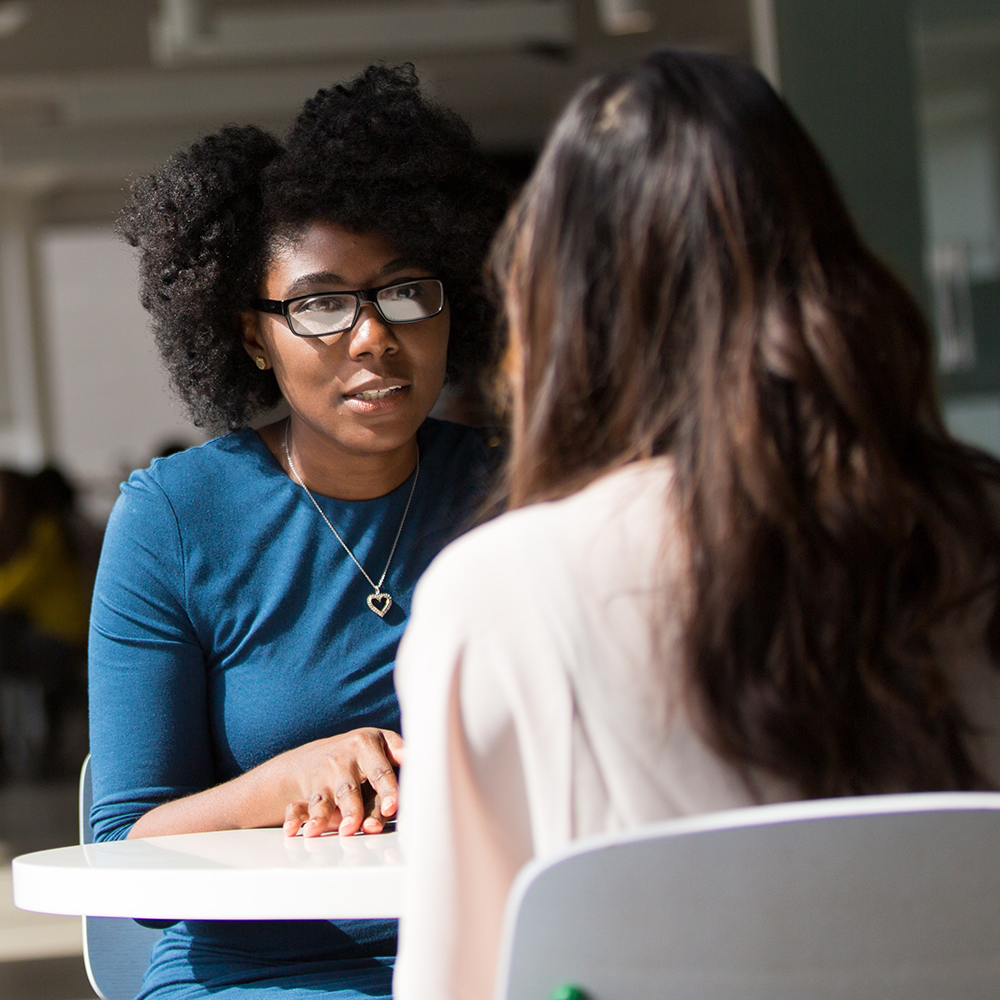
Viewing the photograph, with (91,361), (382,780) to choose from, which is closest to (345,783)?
(382,780)

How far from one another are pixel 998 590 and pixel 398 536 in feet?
3.05

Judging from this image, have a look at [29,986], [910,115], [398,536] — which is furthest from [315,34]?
[398,536]

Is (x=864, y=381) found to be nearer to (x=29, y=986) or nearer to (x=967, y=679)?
(x=967, y=679)

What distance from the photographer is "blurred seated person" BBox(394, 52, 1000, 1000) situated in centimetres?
80

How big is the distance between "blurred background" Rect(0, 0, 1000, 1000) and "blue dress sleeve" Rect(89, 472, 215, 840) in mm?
520

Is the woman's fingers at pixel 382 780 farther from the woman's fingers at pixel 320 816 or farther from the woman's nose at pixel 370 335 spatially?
the woman's nose at pixel 370 335

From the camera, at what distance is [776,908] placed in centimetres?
76

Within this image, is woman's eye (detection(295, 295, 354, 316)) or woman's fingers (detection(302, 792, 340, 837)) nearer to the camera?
Answer: woman's fingers (detection(302, 792, 340, 837))

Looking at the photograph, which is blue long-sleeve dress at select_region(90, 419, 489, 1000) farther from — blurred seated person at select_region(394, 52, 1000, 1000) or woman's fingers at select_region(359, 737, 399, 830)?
blurred seated person at select_region(394, 52, 1000, 1000)

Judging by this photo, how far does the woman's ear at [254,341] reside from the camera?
1.73m

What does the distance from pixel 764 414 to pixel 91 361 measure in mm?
10757

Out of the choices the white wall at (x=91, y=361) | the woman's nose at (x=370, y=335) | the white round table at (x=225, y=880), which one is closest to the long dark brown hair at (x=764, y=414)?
the white round table at (x=225, y=880)

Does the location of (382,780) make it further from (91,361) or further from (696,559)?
(91,361)

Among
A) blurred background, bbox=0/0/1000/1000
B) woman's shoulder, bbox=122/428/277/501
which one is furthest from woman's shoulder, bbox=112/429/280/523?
blurred background, bbox=0/0/1000/1000
